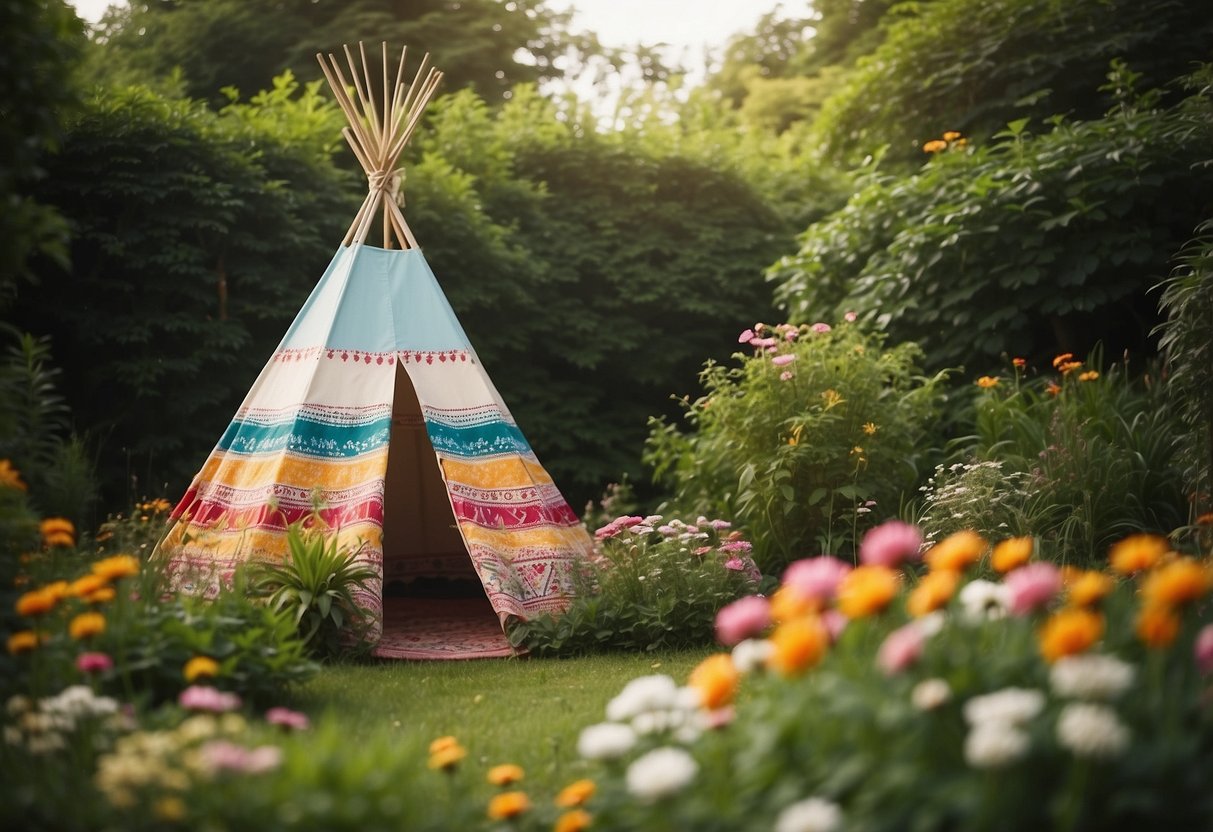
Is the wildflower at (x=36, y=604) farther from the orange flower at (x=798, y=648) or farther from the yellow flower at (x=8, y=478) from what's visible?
the orange flower at (x=798, y=648)

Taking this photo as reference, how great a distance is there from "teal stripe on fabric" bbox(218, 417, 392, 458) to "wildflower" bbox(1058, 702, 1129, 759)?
3686 millimetres

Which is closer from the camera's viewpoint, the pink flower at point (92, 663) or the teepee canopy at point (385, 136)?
the pink flower at point (92, 663)

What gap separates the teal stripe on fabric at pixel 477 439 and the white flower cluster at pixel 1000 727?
139 inches

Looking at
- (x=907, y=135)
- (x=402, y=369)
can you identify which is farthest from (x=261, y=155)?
(x=907, y=135)

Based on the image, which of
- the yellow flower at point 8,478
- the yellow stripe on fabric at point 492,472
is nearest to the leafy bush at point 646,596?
the yellow stripe on fabric at point 492,472

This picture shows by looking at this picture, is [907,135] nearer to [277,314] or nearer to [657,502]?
[657,502]

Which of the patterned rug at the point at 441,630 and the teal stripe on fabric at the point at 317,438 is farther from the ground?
the teal stripe on fabric at the point at 317,438

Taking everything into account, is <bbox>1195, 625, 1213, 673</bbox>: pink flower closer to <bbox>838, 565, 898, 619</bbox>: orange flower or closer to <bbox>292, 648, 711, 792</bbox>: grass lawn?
<bbox>838, 565, 898, 619</bbox>: orange flower

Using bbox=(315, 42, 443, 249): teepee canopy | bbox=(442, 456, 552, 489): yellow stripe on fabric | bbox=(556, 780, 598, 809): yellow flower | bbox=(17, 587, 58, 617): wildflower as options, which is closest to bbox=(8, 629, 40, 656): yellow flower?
bbox=(17, 587, 58, 617): wildflower

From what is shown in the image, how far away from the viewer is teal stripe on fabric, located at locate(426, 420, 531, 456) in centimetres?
509

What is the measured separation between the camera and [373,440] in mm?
4945

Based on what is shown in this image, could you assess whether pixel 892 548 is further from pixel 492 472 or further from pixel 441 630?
pixel 441 630

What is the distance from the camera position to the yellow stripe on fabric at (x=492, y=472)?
503cm

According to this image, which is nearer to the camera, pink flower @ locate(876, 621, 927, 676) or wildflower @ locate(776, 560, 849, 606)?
pink flower @ locate(876, 621, 927, 676)
